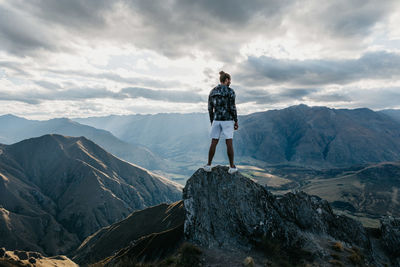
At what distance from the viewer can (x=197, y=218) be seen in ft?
42.6

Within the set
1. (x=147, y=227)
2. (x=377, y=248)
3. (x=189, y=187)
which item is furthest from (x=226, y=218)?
(x=147, y=227)

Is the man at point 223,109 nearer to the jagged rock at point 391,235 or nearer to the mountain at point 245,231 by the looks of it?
the mountain at point 245,231

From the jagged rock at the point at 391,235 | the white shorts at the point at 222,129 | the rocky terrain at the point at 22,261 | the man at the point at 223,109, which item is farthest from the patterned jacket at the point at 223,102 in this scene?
the rocky terrain at the point at 22,261

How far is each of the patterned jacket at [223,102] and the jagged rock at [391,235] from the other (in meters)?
23.1

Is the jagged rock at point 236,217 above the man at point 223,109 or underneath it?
underneath

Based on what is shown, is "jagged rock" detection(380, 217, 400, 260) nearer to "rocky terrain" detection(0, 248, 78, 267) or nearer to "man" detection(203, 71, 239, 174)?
"man" detection(203, 71, 239, 174)

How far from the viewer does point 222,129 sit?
1281 centimetres

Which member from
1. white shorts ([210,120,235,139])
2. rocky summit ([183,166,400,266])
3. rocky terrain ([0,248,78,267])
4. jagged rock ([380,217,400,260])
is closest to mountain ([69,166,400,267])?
rocky summit ([183,166,400,266])

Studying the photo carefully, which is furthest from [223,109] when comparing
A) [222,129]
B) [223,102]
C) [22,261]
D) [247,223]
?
[22,261]

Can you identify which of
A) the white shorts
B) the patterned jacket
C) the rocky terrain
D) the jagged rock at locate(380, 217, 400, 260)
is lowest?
the rocky terrain

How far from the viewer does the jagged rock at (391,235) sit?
2215 centimetres

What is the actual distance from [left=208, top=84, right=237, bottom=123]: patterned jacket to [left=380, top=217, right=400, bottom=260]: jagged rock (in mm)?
23106

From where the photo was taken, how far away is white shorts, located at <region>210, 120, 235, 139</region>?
496 inches

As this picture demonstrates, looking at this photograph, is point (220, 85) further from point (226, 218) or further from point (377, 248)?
point (377, 248)
